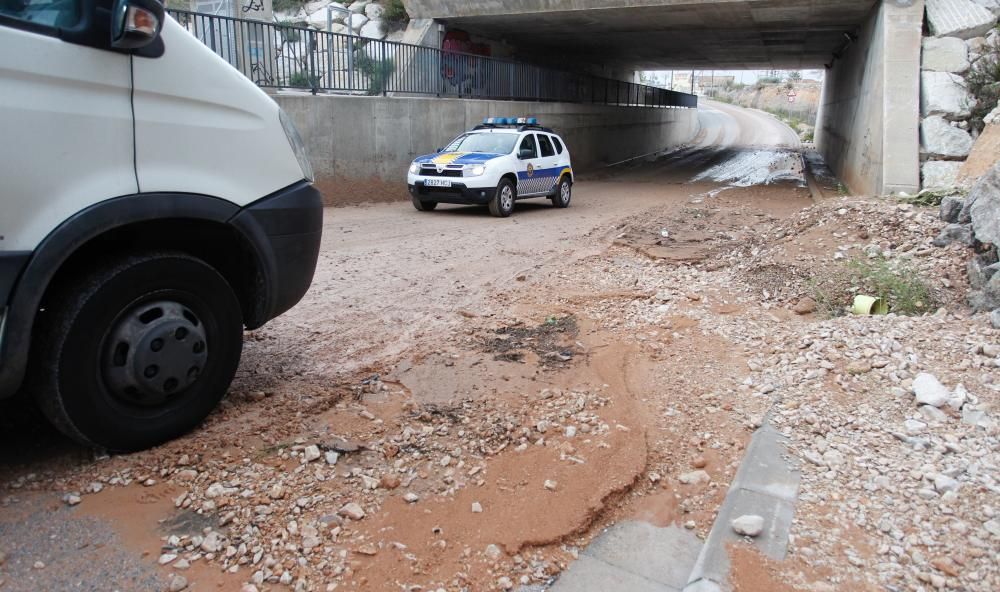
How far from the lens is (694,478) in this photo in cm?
377

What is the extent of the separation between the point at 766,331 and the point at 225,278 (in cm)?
424

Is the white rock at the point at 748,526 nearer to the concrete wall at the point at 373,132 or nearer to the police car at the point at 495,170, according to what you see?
the police car at the point at 495,170

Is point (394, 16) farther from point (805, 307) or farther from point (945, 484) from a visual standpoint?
point (945, 484)

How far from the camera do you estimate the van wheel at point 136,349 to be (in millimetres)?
A: 3186

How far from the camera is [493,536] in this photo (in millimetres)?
3162

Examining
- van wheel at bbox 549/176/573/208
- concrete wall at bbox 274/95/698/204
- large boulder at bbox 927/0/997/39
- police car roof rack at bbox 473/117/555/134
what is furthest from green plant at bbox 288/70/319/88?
large boulder at bbox 927/0/997/39

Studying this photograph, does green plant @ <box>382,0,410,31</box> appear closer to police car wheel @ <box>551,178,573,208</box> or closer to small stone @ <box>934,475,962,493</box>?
police car wheel @ <box>551,178,573,208</box>

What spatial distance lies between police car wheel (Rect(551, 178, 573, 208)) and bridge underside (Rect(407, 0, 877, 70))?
6.79 metres

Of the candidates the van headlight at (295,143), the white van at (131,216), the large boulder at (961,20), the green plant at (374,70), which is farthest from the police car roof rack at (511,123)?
the white van at (131,216)

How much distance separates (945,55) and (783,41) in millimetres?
14176

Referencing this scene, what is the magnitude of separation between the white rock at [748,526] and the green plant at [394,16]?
3110cm

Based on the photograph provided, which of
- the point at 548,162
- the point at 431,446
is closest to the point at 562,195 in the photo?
the point at 548,162

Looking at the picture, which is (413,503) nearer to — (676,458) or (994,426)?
(676,458)

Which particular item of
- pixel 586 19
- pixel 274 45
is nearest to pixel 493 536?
pixel 274 45
